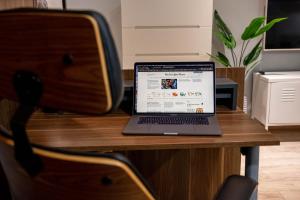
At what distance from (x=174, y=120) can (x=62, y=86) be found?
0.95m

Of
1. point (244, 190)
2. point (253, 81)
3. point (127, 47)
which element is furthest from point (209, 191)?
point (253, 81)

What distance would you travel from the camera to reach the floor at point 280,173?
2.49 meters

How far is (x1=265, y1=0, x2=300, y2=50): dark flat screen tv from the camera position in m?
3.81

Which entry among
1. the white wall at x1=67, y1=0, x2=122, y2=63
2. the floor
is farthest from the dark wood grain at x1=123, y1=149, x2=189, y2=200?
the white wall at x1=67, y1=0, x2=122, y2=63

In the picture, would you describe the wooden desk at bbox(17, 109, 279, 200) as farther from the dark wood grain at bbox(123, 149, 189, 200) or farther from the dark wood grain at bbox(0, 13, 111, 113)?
the dark wood grain at bbox(0, 13, 111, 113)

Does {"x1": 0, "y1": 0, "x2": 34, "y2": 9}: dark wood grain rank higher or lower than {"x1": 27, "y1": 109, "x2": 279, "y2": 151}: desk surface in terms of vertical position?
higher

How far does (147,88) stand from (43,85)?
1009 millimetres

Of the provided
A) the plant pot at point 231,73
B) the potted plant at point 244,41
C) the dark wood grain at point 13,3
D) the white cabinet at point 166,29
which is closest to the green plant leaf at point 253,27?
the potted plant at point 244,41

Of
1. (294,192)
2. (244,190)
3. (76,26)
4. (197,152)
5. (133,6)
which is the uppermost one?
(133,6)

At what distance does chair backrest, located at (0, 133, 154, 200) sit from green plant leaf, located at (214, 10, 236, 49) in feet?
10.6

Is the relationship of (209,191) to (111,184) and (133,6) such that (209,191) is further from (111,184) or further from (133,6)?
(133,6)

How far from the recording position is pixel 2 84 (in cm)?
65

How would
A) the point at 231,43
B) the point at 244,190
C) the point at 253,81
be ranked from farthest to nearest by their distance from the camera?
the point at 253,81 → the point at 231,43 → the point at 244,190

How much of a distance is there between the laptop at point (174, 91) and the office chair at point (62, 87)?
89 cm
